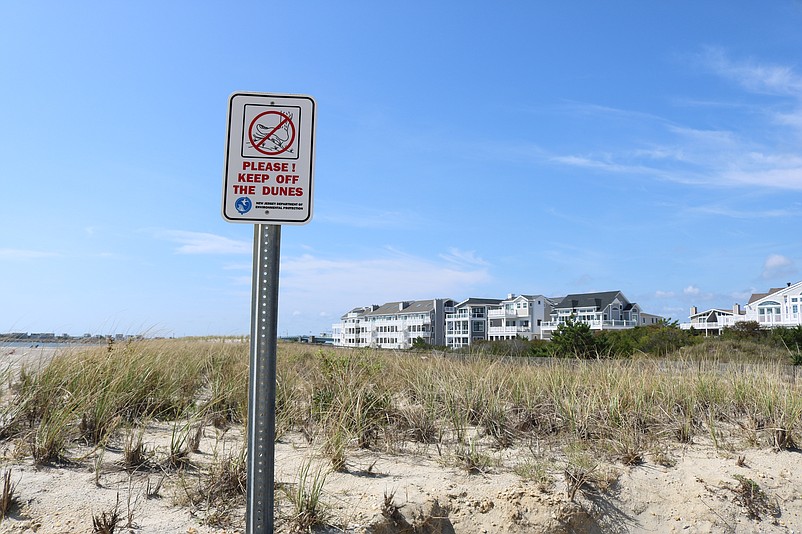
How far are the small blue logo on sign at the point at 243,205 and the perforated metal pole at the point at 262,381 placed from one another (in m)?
0.11

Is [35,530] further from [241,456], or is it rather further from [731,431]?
[731,431]

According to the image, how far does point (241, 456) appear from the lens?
4.18m

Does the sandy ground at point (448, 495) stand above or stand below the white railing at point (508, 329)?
below

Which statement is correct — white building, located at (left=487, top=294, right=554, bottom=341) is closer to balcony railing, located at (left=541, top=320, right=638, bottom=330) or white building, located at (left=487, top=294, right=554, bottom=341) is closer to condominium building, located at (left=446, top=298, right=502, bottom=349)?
condominium building, located at (left=446, top=298, right=502, bottom=349)

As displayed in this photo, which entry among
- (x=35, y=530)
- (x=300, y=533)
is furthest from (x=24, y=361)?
(x=300, y=533)

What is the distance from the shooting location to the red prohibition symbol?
9.75 ft

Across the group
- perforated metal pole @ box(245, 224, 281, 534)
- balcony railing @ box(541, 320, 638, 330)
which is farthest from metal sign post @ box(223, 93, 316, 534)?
balcony railing @ box(541, 320, 638, 330)

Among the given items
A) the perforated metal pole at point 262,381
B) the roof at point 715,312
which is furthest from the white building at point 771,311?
the perforated metal pole at point 262,381

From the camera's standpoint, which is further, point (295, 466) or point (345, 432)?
point (345, 432)

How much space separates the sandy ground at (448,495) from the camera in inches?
150

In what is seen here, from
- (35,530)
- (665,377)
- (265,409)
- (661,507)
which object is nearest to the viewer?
(265,409)

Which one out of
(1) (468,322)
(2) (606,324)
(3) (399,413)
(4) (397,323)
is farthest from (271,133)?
(4) (397,323)

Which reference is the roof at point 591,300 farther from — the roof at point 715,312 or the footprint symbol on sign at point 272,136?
the footprint symbol on sign at point 272,136

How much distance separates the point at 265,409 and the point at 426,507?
1795mm
